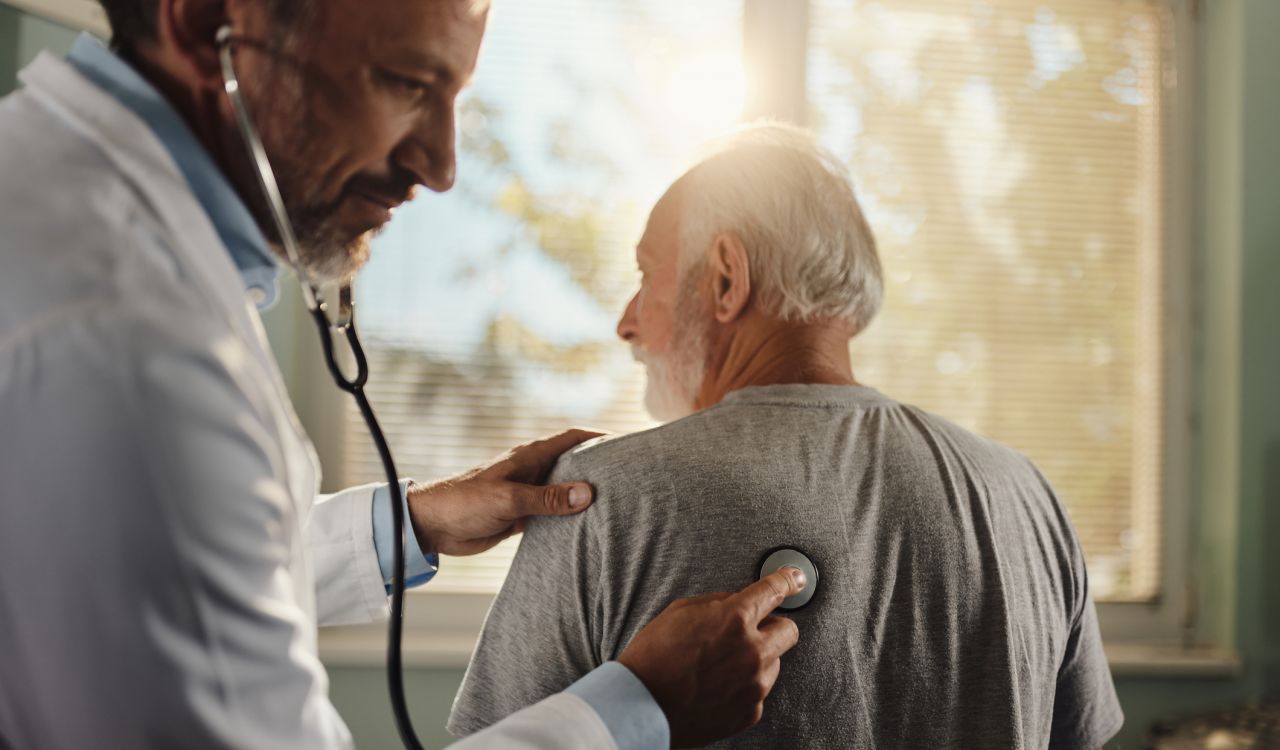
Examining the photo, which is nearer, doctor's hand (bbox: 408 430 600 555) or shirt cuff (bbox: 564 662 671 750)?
shirt cuff (bbox: 564 662 671 750)

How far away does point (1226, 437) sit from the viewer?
6.91 ft

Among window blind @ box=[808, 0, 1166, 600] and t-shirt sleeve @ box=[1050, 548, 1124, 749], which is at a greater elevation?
window blind @ box=[808, 0, 1166, 600]

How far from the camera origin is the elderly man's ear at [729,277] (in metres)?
1.08

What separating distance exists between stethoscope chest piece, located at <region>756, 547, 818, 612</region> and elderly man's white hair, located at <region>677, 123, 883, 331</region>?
0.30 m

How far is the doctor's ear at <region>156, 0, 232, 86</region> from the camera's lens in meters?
0.60

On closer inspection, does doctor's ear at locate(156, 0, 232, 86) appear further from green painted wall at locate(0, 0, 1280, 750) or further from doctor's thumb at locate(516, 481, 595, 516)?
green painted wall at locate(0, 0, 1280, 750)

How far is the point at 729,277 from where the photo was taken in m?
1.09

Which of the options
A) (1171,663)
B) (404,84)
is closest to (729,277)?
(404,84)

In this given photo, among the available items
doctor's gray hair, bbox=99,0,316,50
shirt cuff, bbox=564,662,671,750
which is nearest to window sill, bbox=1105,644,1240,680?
shirt cuff, bbox=564,662,671,750

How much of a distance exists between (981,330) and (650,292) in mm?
1204

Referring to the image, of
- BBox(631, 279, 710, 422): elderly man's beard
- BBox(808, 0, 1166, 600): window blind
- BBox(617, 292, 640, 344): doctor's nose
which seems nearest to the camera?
BBox(631, 279, 710, 422): elderly man's beard

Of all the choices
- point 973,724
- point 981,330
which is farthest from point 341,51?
point 981,330

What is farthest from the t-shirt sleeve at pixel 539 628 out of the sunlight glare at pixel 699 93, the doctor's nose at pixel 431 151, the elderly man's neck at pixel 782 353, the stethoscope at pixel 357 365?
the sunlight glare at pixel 699 93

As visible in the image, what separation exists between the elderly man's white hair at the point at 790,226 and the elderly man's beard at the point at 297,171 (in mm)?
474
